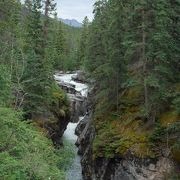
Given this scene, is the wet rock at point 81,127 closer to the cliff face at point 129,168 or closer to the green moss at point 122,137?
the green moss at point 122,137

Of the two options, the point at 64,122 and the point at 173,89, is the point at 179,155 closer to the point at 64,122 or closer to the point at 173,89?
the point at 173,89

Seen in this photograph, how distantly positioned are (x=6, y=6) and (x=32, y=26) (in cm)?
399

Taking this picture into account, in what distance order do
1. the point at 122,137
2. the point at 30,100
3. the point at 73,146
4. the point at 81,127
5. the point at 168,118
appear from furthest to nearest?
the point at 81,127
the point at 30,100
the point at 73,146
the point at 122,137
the point at 168,118

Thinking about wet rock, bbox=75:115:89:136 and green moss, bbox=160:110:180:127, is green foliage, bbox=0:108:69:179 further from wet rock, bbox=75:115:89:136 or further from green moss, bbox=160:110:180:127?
wet rock, bbox=75:115:89:136

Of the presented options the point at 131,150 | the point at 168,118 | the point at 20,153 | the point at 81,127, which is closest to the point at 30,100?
the point at 131,150

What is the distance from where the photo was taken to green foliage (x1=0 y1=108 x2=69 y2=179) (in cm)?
1441

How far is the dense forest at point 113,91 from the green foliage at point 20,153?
0.04 metres

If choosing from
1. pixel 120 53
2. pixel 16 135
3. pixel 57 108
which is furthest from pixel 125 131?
pixel 57 108

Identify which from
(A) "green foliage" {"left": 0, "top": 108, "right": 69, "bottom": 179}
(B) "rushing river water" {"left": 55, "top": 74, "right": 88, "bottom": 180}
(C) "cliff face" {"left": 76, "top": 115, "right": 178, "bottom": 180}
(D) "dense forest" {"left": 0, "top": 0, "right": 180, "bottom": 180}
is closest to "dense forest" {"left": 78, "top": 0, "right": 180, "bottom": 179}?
(D) "dense forest" {"left": 0, "top": 0, "right": 180, "bottom": 180}

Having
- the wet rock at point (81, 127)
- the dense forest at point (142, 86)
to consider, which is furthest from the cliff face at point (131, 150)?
the wet rock at point (81, 127)

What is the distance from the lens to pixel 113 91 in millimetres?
33375

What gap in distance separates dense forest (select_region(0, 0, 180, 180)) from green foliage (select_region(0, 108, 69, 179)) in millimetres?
37

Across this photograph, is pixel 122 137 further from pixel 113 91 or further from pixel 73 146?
pixel 113 91

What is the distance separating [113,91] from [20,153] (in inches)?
704
